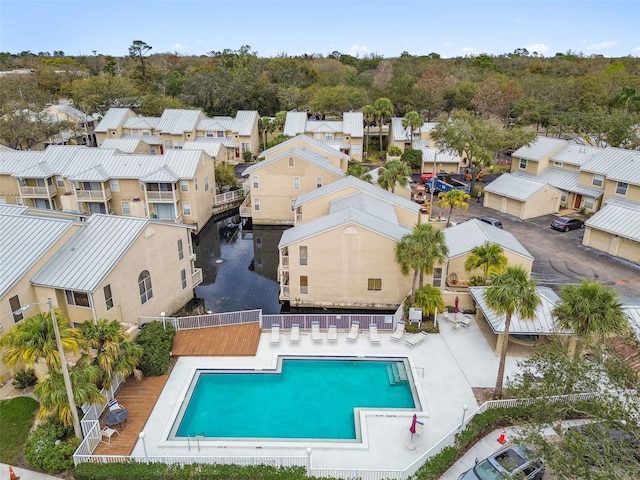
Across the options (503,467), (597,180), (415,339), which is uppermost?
(597,180)

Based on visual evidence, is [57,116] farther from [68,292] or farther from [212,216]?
[68,292]

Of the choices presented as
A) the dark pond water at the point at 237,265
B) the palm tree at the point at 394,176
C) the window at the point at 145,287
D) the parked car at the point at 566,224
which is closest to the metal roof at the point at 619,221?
the parked car at the point at 566,224

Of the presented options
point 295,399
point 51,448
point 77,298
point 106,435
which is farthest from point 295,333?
point 51,448

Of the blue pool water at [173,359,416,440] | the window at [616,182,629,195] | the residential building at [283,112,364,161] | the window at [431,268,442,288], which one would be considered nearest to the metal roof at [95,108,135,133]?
the residential building at [283,112,364,161]

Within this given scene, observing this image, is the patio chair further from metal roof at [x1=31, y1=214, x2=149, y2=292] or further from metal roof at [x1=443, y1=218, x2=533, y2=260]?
metal roof at [x1=443, y1=218, x2=533, y2=260]

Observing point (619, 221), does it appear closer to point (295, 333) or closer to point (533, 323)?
point (533, 323)

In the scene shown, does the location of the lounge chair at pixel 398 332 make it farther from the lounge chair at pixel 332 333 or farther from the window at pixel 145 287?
the window at pixel 145 287

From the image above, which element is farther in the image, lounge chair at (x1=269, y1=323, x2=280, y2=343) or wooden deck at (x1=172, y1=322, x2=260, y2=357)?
lounge chair at (x1=269, y1=323, x2=280, y2=343)
